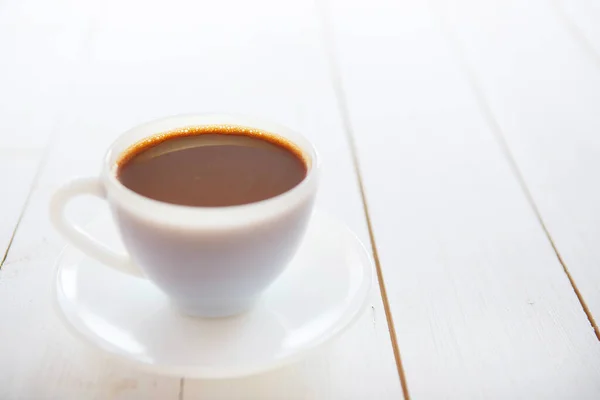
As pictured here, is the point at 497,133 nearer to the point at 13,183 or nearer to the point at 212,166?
the point at 212,166

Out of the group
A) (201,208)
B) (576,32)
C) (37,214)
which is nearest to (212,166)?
(201,208)

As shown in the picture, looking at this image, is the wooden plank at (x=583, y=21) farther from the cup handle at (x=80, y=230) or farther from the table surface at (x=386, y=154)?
the cup handle at (x=80, y=230)

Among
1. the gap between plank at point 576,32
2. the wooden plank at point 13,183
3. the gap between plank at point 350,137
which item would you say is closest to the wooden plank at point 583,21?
the gap between plank at point 576,32

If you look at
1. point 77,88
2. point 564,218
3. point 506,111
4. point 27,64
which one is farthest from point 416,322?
point 27,64

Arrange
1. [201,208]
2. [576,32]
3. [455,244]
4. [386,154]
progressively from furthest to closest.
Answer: [576,32] → [386,154] → [455,244] → [201,208]

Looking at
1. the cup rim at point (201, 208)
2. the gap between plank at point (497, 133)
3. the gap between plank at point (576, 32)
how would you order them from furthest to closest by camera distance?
1. the gap between plank at point (576, 32)
2. the gap between plank at point (497, 133)
3. the cup rim at point (201, 208)
